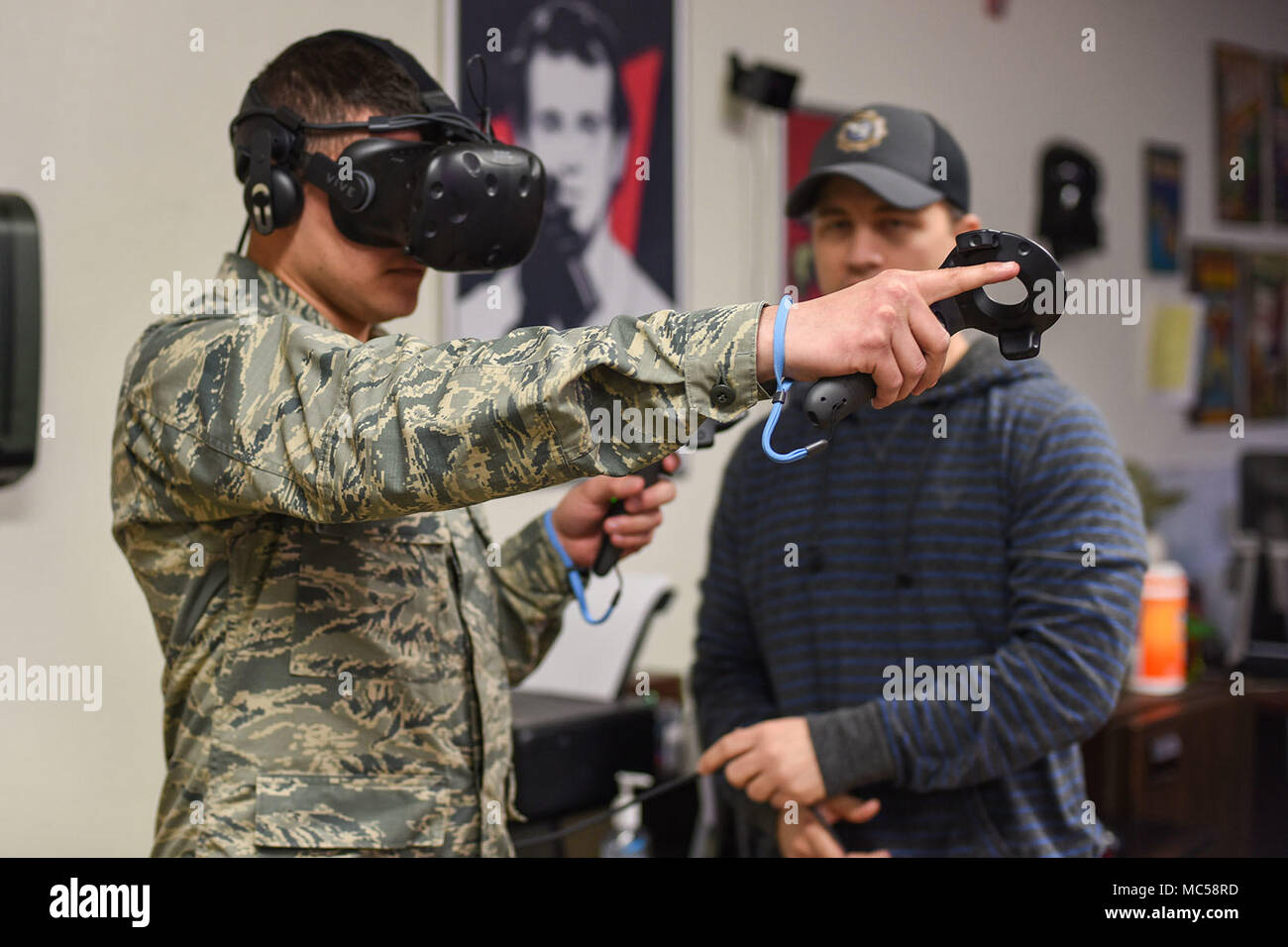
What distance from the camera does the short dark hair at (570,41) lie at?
7.43ft

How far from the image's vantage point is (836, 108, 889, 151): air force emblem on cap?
150 centimetres

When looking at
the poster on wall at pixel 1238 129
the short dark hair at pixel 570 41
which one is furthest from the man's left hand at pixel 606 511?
the poster on wall at pixel 1238 129

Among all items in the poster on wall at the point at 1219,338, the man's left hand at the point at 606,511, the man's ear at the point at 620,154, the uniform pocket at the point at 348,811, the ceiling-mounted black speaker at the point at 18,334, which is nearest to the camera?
the uniform pocket at the point at 348,811

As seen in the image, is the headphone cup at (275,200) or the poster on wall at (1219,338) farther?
the poster on wall at (1219,338)

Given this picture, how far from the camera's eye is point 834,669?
1.45 meters

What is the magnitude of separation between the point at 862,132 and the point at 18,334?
1201 mm

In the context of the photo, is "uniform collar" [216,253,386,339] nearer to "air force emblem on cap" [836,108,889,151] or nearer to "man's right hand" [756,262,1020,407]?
"man's right hand" [756,262,1020,407]

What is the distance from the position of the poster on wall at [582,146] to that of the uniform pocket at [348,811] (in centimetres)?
122

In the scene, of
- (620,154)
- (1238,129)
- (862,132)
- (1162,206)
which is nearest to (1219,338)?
(1162,206)

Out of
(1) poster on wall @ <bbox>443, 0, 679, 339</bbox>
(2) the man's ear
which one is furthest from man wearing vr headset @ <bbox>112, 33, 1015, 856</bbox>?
(2) the man's ear

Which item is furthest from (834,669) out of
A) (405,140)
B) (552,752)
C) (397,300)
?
(405,140)

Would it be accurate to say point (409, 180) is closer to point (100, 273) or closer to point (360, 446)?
point (360, 446)

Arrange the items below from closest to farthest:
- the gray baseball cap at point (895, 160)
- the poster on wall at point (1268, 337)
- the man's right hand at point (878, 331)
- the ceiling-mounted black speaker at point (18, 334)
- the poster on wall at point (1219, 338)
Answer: the man's right hand at point (878, 331) < the gray baseball cap at point (895, 160) < the ceiling-mounted black speaker at point (18, 334) < the poster on wall at point (1219, 338) < the poster on wall at point (1268, 337)

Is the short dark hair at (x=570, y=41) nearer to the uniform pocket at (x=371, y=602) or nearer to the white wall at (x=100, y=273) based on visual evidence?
the white wall at (x=100, y=273)
